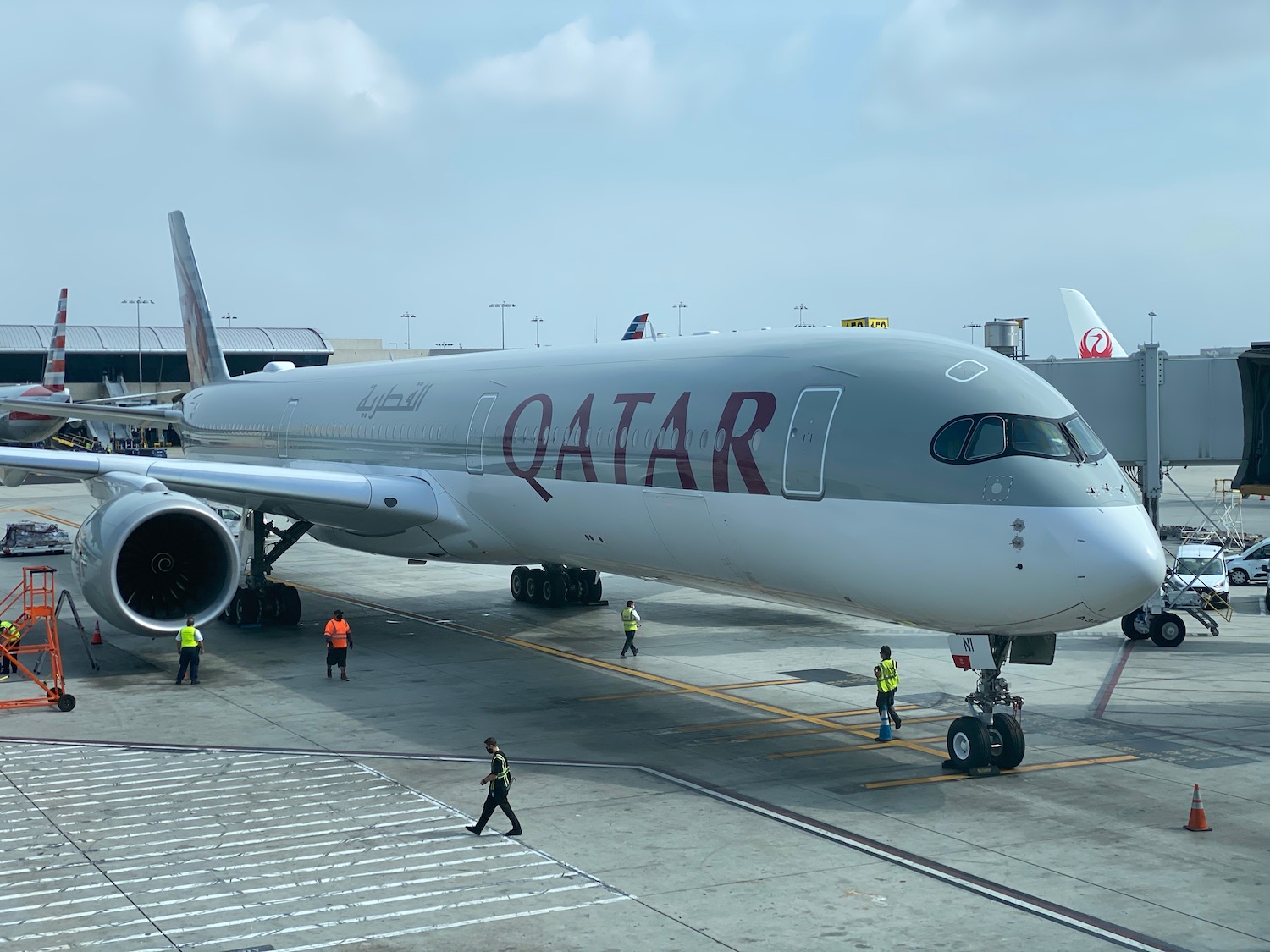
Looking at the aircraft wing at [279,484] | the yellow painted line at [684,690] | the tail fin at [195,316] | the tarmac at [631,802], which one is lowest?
the tarmac at [631,802]

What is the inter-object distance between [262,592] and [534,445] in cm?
987

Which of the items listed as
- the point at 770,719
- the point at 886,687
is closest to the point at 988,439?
the point at 886,687

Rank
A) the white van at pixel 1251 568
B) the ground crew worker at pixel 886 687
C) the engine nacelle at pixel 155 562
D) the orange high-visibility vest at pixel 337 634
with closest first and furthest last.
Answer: the ground crew worker at pixel 886 687
the engine nacelle at pixel 155 562
the orange high-visibility vest at pixel 337 634
the white van at pixel 1251 568

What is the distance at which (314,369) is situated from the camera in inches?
1281

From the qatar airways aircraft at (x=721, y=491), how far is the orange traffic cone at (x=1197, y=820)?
2172 millimetres

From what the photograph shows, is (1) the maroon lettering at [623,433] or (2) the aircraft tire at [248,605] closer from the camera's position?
(1) the maroon lettering at [623,433]

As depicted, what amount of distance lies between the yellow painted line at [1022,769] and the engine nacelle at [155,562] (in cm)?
1236

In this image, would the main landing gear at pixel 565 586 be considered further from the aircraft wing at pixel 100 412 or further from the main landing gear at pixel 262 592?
the aircraft wing at pixel 100 412

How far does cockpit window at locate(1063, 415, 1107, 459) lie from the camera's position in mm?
Result: 14570

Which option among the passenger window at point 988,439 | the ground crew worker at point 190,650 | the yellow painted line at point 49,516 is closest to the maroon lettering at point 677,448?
the passenger window at point 988,439

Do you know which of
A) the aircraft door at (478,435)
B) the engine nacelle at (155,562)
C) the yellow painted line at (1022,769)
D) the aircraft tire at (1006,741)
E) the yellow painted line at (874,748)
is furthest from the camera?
the aircraft door at (478,435)

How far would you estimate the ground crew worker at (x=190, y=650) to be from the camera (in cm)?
2167

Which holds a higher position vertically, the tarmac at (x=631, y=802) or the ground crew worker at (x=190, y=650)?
the ground crew worker at (x=190, y=650)

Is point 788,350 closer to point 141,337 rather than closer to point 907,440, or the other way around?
point 907,440
